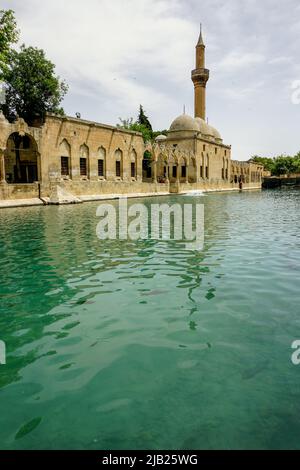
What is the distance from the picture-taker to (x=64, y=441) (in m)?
2.57

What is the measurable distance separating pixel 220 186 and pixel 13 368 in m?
51.0

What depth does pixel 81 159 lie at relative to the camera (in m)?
29.6

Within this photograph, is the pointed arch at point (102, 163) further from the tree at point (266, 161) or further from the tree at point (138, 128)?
the tree at point (266, 161)

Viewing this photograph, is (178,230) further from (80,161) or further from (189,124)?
(189,124)

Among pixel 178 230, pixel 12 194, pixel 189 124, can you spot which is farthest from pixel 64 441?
pixel 189 124

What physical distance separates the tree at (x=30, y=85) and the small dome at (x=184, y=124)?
18.9 metres

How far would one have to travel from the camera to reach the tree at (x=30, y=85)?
3183 centimetres

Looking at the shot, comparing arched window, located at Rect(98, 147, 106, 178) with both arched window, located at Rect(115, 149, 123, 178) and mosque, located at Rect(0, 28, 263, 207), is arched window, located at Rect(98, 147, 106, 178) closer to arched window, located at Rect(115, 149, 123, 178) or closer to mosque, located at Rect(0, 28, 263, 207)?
mosque, located at Rect(0, 28, 263, 207)

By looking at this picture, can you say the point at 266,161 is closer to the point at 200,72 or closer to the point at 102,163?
the point at 200,72

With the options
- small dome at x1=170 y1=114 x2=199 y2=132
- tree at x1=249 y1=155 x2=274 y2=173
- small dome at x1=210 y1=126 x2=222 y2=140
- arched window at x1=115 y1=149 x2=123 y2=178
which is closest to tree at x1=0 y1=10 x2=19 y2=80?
arched window at x1=115 y1=149 x2=123 y2=178

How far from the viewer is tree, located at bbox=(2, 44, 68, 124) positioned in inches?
1253

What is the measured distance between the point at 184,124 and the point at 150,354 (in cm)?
4800

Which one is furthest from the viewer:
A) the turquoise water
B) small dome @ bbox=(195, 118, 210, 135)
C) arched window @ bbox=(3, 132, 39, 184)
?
small dome @ bbox=(195, 118, 210, 135)

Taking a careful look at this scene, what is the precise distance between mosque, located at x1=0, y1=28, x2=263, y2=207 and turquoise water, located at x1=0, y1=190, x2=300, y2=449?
16.3 meters
